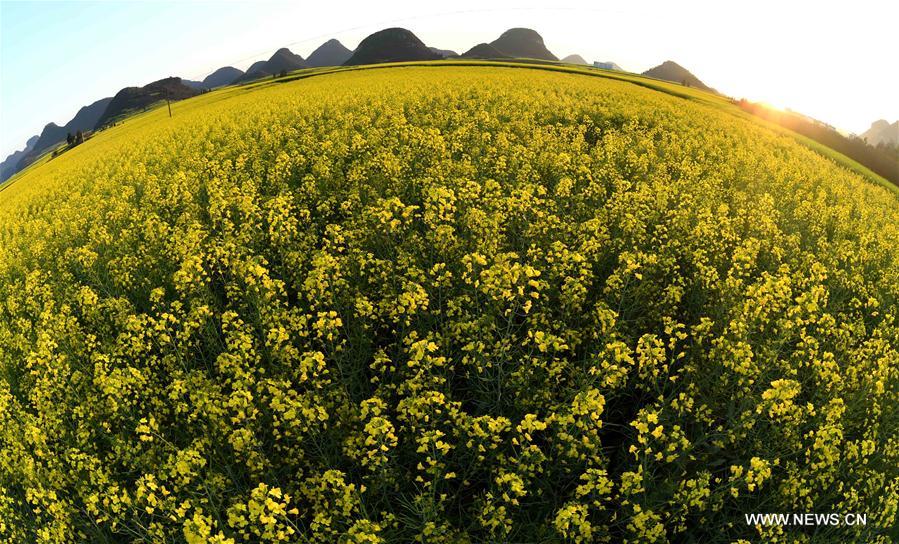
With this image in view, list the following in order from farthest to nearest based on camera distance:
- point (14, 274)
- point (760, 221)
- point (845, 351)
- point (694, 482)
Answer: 1. point (14, 274)
2. point (760, 221)
3. point (845, 351)
4. point (694, 482)

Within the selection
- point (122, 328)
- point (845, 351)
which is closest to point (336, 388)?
point (122, 328)

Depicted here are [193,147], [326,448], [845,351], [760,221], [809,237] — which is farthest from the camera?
[193,147]

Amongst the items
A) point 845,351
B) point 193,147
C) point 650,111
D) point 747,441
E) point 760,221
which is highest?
point 650,111

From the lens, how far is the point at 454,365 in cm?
984

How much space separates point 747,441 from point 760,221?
1059cm

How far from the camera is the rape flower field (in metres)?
7.15

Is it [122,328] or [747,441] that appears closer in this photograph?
[747,441]

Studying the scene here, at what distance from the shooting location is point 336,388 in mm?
9336

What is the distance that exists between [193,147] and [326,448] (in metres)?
29.7

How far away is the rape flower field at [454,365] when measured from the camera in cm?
715

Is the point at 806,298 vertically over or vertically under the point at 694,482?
over

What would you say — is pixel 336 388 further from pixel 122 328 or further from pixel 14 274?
pixel 14 274

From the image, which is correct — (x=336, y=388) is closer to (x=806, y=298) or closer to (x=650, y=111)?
(x=806, y=298)

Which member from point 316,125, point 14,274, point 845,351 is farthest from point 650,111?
point 14,274
